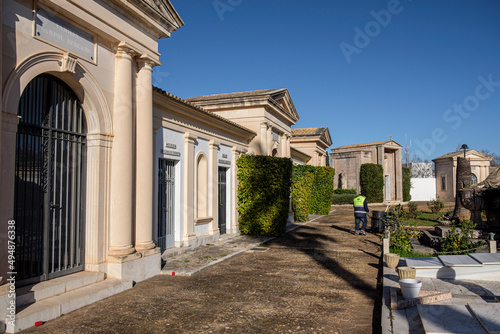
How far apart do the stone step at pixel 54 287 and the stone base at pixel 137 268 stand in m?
0.25

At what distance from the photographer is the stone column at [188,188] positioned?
10289mm

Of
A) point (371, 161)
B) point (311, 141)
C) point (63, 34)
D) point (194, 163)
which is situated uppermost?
point (311, 141)

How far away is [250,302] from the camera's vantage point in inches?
223

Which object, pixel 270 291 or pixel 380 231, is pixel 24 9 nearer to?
pixel 270 291

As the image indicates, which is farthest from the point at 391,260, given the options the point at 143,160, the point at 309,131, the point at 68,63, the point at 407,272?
the point at 309,131

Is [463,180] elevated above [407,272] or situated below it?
above

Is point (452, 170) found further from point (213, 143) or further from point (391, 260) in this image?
point (391, 260)

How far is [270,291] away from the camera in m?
6.25

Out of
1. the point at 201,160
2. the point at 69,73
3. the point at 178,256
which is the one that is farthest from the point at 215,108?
the point at 69,73

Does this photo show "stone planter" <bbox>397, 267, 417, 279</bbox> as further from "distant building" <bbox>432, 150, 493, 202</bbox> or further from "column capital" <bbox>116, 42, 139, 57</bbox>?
"distant building" <bbox>432, 150, 493, 202</bbox>

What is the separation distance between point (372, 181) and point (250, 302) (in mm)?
32303

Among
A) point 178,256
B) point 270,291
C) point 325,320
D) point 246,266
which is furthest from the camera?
point 178,256

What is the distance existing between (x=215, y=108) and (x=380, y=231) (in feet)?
28.7

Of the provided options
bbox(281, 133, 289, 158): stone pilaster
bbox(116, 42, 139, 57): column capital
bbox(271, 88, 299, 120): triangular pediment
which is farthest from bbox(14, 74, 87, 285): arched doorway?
bbox(281, 133, 289, 158): stone pilaster
